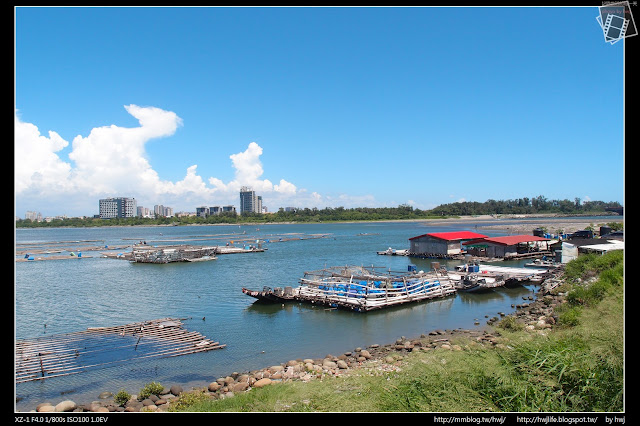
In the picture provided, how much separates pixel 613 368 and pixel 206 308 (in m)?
19.8

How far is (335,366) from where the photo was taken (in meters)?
12.8

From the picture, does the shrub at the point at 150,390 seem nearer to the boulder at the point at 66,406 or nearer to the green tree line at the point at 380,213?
the boulder at the point at 66,406

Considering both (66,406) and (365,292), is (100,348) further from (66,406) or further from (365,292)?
(365,292)

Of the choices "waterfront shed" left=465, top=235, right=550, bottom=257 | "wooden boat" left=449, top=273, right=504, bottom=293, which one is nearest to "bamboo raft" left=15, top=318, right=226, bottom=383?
"wooden boat" left=449, top=273, right=504, bottom=293

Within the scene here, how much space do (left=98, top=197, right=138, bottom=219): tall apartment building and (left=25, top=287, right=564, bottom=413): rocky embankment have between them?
124158mm

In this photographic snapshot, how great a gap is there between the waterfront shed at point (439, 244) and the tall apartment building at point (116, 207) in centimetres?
10610

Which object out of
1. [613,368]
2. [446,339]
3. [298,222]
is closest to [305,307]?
[446,339]

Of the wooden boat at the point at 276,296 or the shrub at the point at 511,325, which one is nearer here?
the shrub at the point at 511,325

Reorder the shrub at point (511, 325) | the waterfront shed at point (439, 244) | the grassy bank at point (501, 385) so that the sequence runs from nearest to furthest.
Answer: the grassy bank at point (501, 385)
the shrub at point (511, 325)
the waterfront shed at point (439, 244)

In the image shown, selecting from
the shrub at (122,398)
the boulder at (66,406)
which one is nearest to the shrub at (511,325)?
the shrub at (122,398)

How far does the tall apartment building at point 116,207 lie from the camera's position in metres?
123

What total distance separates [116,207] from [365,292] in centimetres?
12266

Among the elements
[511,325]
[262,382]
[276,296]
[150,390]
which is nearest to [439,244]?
[276,296]
